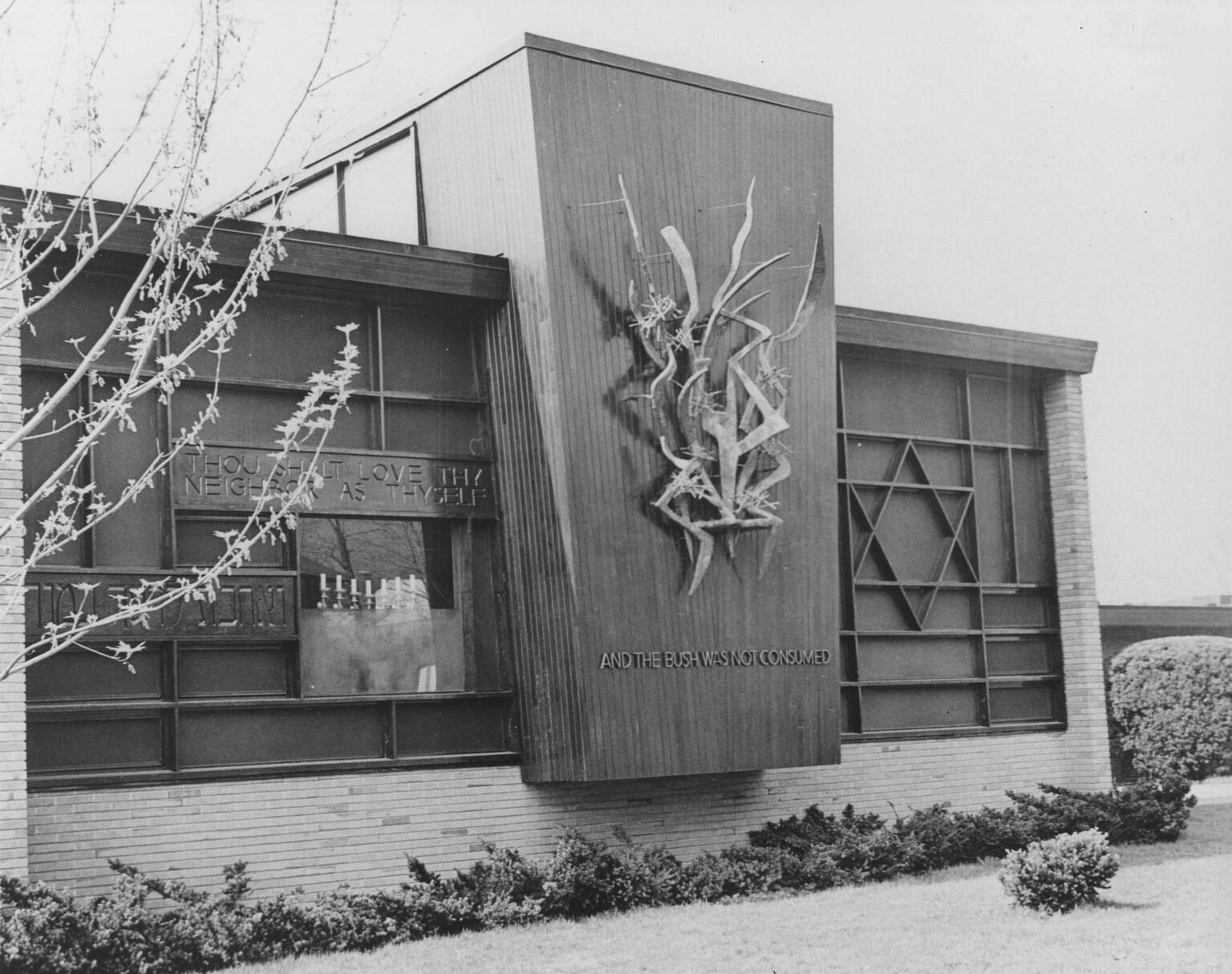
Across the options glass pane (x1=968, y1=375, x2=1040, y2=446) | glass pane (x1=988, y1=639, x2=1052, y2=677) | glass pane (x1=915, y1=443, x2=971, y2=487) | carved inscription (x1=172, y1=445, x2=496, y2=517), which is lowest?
A: glass pane (x1=988, y1=639, x2=1052, y2=677)

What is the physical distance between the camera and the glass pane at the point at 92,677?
42.4 feet

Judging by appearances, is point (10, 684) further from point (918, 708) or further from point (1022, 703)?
point (1022, 703)

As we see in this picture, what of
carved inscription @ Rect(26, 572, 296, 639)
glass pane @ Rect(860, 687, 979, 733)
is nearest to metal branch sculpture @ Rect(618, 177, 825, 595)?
glass pane @ Rect(860, 687, 979, 733)

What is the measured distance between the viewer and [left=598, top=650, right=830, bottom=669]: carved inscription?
1512 centimetres

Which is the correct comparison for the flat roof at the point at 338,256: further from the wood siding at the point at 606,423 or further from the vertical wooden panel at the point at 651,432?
the vertical wooden panel at the point at 651,432

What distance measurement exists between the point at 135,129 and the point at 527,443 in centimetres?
719

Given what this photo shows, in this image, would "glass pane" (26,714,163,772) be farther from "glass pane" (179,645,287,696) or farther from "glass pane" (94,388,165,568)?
"glass pane" (94,388,165,568)

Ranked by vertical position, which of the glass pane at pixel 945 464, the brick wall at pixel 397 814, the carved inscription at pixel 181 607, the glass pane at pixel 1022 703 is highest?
the glass pane at pixel 945 464

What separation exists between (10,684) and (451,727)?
418 cm

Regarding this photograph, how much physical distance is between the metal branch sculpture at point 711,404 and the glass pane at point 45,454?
5.29m

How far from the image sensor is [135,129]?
8.45 meters

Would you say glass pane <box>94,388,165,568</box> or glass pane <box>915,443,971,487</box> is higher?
glass pane <box>915,443,971,487</box>

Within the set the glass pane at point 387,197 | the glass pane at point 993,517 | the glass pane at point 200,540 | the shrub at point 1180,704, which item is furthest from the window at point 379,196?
the shrub at point 1180,704

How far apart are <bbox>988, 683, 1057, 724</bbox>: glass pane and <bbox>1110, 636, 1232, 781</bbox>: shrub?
3.71m
